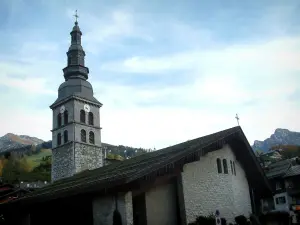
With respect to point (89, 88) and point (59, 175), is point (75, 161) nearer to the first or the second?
point (59, 175)

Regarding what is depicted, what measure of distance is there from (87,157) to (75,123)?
15.1ft

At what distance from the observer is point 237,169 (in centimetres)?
2212

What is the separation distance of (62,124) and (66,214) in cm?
3183

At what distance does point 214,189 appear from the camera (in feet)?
62.8

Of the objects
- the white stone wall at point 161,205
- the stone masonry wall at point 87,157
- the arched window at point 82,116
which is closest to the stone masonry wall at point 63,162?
the stone masonry wall at point 87,157

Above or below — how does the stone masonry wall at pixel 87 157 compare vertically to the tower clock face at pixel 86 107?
below

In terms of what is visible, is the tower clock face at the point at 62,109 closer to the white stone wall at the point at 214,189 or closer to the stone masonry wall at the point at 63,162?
the stone masonry wall at the point at 63,162

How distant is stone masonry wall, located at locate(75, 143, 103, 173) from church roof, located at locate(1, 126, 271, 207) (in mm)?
27526

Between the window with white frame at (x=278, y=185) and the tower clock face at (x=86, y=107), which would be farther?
the tower clock face at (x=86, y=107)

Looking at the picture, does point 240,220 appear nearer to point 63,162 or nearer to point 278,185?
point 278,185

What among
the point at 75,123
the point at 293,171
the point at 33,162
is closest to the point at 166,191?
the point at 75,123

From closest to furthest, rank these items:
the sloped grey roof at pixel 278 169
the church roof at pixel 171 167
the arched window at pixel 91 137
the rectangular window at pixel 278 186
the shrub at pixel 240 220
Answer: the church roof at pixel 171 167 → the shrub at pixel 240 220 → the sloped grey roof at pixel 278 169 → the rectangular window at pixel 278 186 → the arched window at pixel 91 137

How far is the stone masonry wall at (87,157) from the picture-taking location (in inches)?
1889

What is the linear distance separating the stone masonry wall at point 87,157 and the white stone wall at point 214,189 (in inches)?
1149
